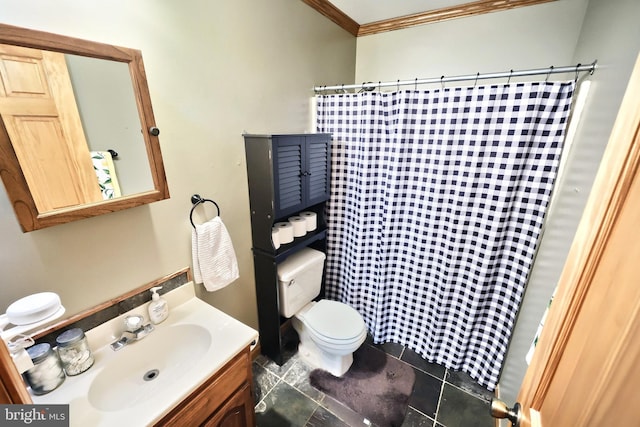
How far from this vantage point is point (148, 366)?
109 cm

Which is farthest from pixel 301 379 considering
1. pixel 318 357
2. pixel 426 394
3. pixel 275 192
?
pixel 275 192

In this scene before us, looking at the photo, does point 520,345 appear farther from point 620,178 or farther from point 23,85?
point 23,85

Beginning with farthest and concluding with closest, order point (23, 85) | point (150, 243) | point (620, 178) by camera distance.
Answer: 1. point (150, 243)
2. point (23, 85)
3. point (620, 178)

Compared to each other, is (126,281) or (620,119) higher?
(620,119)

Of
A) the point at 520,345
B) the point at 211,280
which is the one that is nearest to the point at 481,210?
the point at 520,345

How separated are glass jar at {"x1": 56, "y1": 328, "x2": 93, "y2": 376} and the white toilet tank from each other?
92 centimetres

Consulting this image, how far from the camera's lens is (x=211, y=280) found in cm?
134

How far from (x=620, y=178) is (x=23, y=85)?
142 centimetres

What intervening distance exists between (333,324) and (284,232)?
683 mm

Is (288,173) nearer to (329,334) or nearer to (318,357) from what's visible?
(329,334)

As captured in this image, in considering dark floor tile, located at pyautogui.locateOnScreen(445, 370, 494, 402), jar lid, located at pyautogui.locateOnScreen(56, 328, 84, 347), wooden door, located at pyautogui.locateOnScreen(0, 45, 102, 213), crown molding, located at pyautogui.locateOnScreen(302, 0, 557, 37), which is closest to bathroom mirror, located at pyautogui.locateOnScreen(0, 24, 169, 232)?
wooden door, located at pyautogui.locateOnScreen(0, 45, 102, 213)

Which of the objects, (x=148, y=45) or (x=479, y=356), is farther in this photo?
(x=479, y=356)

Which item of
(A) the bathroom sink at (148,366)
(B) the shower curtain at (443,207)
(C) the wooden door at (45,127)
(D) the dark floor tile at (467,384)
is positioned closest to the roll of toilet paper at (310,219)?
(B) the shower curtain at (443,207)

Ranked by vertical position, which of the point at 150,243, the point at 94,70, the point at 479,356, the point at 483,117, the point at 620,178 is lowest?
the point at 479,356
